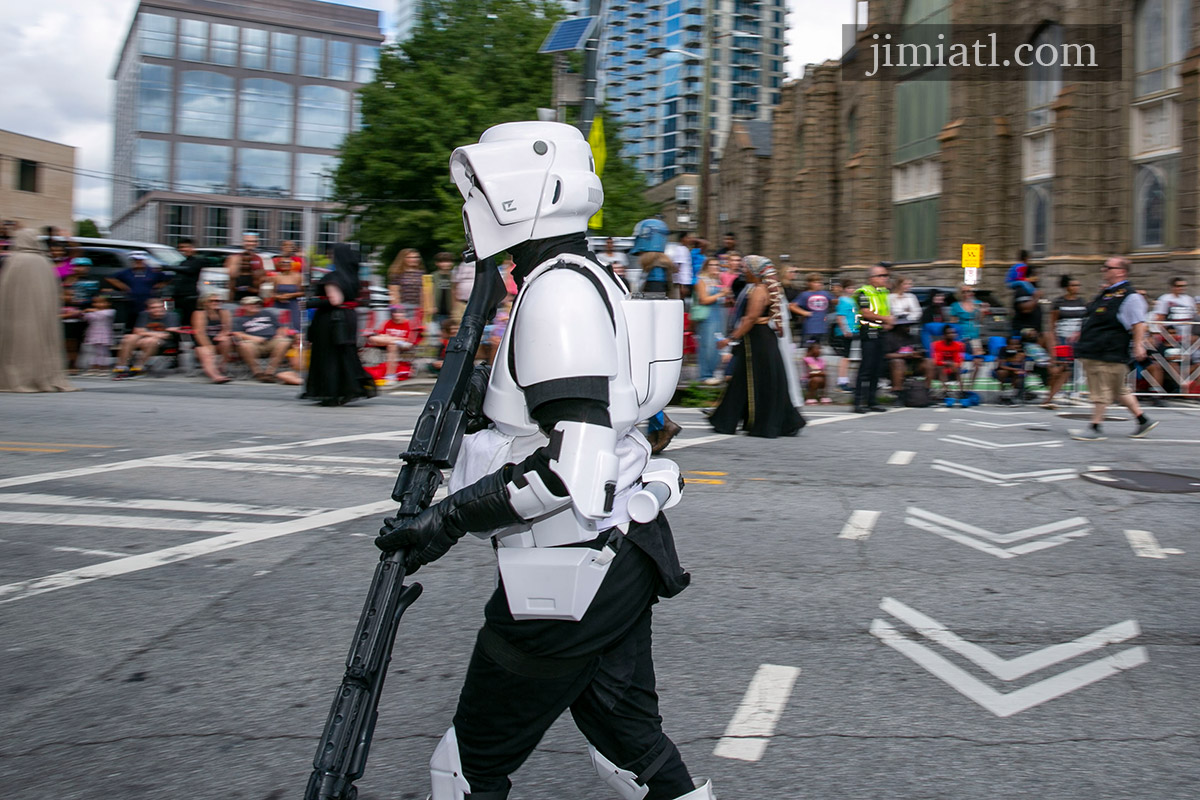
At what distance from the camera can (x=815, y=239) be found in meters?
45.9

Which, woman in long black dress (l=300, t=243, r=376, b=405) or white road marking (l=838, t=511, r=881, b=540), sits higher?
woman in long black dress (l=300, t=243, r=376, b=405)

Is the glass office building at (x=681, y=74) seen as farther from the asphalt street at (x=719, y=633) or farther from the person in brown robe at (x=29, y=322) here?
the asphalt street at (x=719, y=633)

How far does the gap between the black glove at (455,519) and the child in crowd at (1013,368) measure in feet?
50.0

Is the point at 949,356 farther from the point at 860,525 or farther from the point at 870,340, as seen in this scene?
the point at 860,525

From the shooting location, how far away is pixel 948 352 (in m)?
16.0

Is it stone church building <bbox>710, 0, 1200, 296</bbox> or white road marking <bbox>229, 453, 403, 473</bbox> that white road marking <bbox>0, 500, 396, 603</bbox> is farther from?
stone church building <bbox>710, 0, 1200, 296</bbox>

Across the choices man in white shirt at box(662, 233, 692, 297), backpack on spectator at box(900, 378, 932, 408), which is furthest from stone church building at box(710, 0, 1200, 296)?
man in white shirt at box(662, 233, 692, 297)

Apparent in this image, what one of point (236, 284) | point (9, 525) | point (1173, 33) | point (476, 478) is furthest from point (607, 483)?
point (1173, 33)

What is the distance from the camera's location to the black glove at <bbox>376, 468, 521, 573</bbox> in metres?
2.22

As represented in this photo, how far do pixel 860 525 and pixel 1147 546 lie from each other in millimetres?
1688

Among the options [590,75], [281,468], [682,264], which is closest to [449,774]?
[281,468]

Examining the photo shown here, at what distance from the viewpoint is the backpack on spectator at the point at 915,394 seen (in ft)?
50.3

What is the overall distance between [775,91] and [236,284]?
119m

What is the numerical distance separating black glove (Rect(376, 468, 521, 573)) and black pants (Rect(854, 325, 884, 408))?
491 inches
